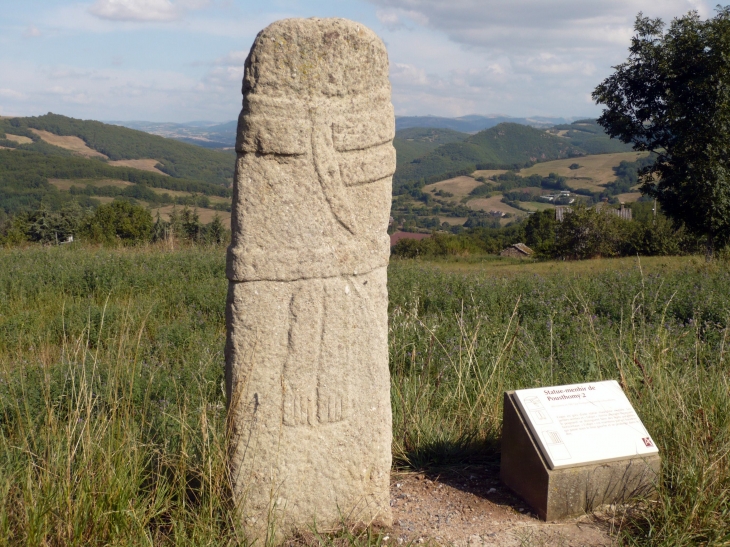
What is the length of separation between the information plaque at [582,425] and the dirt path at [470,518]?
1.06 ft

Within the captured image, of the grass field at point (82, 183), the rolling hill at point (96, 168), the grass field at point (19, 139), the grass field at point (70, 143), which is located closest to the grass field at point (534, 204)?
the rolling hill at point (96, 168)

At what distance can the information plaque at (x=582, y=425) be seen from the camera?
314 cm

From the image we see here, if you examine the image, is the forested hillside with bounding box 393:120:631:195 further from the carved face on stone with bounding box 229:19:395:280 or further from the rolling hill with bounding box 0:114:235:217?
the carved face on stone with bounding box 229:19:395:280

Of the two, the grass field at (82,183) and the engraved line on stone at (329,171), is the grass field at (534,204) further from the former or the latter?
the engraved line on stone at (329,171)

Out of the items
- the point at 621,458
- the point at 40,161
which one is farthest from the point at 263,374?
the point at 40,161

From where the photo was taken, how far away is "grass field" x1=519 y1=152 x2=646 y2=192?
320 ft

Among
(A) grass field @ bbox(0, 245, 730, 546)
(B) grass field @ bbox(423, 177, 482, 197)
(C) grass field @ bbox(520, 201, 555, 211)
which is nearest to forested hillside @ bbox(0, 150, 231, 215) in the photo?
(B) grass field @ bbox(423, 177, 482, 197)

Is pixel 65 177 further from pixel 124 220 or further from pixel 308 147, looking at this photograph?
pixel 308 147

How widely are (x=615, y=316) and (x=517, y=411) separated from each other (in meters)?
4.40

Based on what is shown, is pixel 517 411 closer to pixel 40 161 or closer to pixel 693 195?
pixel 693 195

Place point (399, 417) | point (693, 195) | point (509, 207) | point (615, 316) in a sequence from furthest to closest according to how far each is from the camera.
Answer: point (509, 207), point (693, 195), point (615, 316), point (399, 417)

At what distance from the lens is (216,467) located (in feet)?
9.06

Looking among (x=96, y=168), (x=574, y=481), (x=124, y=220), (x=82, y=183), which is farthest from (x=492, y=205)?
(x=574, y=481)

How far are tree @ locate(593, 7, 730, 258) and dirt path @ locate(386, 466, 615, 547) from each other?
17.8 metres
